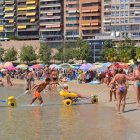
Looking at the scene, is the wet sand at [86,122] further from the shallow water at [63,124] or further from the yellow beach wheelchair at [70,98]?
the yellow beach wheelchair at [70,98]

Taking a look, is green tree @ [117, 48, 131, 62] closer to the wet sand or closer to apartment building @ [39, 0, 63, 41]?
apartment building @ [39, 0, 63, 41]

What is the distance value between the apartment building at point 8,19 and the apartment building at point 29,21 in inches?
96.8

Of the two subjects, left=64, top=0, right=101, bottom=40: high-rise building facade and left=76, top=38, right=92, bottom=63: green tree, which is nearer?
left=76, top=38, right=92, bottom=63: green tree

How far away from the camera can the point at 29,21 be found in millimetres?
120750

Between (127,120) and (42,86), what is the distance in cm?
542

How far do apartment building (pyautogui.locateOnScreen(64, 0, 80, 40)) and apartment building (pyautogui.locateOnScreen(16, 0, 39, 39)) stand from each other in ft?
32.9

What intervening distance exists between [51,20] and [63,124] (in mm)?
103787

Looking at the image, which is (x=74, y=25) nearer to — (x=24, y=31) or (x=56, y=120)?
(x=24, y=31)

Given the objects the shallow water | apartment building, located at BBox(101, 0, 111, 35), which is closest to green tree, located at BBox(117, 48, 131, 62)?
apartment building, located at BBox(101, 0, 111, 35)

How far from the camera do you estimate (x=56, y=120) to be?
44.7 ft

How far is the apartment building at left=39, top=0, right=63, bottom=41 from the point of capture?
115m

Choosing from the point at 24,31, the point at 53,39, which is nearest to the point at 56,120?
the point at 53,39

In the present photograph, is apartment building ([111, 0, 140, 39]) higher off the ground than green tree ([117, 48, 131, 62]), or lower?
higher

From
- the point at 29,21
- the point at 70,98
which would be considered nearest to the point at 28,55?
the point at 29,21
